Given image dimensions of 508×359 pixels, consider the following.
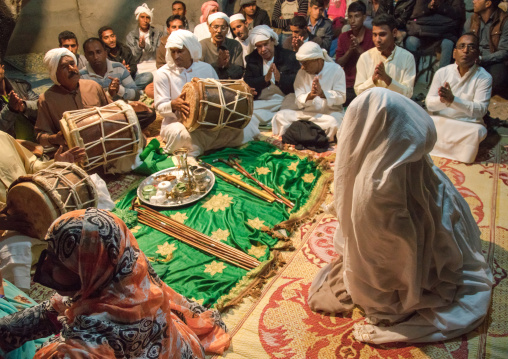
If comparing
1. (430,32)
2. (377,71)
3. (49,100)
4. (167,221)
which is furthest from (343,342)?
(430,32)

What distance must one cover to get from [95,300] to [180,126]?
11.9ft

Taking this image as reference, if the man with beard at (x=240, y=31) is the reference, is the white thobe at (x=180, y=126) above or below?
below

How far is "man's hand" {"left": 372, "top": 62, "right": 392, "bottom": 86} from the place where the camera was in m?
5.18

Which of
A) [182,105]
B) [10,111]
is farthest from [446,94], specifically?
[10,111]

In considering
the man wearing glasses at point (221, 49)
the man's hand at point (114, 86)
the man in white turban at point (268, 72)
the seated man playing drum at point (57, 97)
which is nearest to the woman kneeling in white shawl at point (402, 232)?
the seated man playing drum at point (57, 97)

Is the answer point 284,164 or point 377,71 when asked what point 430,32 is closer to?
point 377,71

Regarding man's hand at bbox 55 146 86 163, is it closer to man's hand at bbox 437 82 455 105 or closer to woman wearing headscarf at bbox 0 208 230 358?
woman wearing headscarf at bbox 0 208 230 358

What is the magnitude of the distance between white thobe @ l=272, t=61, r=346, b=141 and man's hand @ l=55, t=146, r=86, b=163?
2728mm

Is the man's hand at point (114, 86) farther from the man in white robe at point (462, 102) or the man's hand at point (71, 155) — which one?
the man in white robe at point (462, 102)

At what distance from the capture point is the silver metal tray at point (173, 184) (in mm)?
4320

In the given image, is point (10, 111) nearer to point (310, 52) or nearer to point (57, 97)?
point (57, 97)

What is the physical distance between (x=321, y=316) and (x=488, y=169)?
116 inches

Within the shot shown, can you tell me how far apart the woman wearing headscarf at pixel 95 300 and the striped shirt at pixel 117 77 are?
454cm

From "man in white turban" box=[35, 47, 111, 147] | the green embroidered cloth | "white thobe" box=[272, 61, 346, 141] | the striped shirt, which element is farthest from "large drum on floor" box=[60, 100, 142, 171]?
"white thobe" box=[272, 61, 346, 141]
